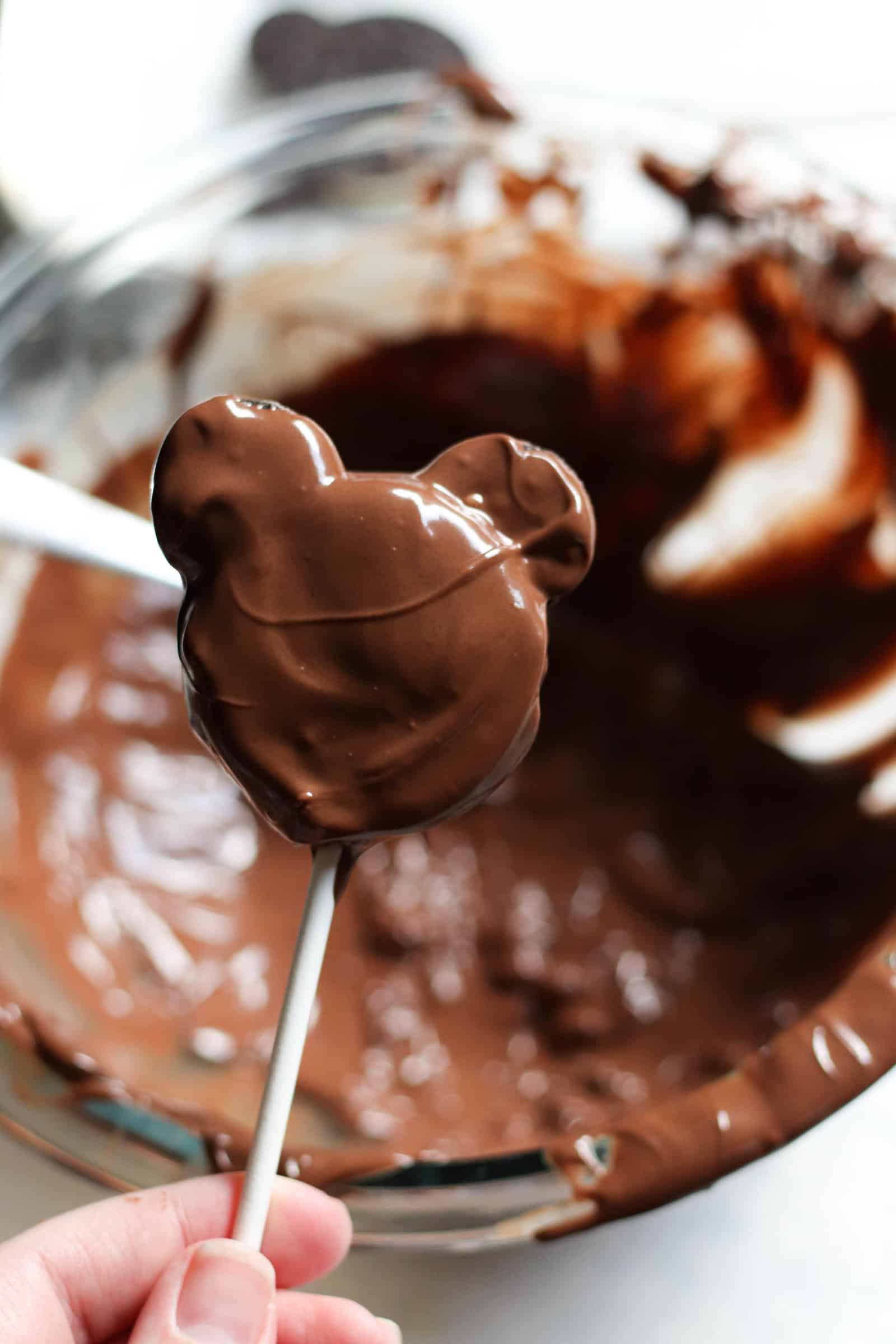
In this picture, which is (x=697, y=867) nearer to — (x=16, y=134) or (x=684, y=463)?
(x=684, y=463)

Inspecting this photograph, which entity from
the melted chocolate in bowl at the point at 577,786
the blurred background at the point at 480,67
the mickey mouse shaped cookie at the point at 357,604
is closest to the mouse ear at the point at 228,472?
the mickey mouse shaped cookie at the point at 357,604

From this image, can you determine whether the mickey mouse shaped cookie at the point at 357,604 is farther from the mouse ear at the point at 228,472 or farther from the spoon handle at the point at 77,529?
the spoon handle at the point at 77,529

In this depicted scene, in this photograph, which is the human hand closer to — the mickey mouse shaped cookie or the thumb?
the thumb

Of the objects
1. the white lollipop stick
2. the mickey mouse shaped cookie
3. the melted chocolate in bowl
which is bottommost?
the melted chocolate in bowl

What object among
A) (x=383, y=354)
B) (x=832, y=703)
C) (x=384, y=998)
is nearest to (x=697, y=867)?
(x=832, y=703)

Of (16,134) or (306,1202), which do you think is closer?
(306,1202)

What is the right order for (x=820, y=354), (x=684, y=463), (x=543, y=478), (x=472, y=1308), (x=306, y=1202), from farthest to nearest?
(x=684, y=463) < (x=820, y=354) < (x=472, y=1308) < (x=306, y=1202) < (x=543, y=478)

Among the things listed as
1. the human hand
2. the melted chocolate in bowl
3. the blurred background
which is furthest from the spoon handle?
the human hand
